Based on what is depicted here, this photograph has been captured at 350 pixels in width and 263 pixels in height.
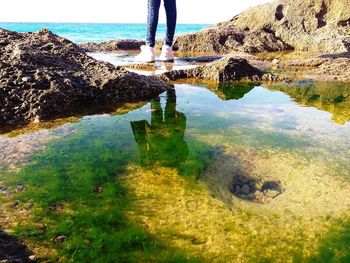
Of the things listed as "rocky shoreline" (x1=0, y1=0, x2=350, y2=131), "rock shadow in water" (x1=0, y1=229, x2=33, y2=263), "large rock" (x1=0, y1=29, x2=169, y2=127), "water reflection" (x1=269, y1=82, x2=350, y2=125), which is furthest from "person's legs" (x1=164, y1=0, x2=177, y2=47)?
"rock shadow in water" (x1=0, y1=229, x2=33, y2=263)

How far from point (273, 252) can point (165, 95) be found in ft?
9.15

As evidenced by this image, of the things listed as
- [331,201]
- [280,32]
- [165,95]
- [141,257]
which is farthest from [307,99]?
[280,32]

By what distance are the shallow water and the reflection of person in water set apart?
0.04 ft

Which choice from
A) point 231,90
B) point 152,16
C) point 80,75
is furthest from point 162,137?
point 152,16

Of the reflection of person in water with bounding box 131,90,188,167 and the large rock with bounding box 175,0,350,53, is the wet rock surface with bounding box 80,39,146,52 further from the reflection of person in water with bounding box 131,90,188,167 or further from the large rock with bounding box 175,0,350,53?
the reflection of person in water with bounding box 131,90,188,167

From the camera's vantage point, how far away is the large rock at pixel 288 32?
1023cm

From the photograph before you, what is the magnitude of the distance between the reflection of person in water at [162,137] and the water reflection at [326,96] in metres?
1.51

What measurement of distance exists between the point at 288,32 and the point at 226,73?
7087 mm

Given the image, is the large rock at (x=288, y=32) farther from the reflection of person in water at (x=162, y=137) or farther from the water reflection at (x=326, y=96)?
the reflection of person in water at (x=162, y=137)

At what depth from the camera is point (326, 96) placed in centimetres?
432

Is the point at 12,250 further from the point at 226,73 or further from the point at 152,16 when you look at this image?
the point at 152,16

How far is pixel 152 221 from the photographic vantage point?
1804 mm

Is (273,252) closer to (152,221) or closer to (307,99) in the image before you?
(152,221)

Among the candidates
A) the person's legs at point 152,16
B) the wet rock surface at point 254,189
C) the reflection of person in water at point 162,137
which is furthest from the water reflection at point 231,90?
the wet rock surface at point 254,189
